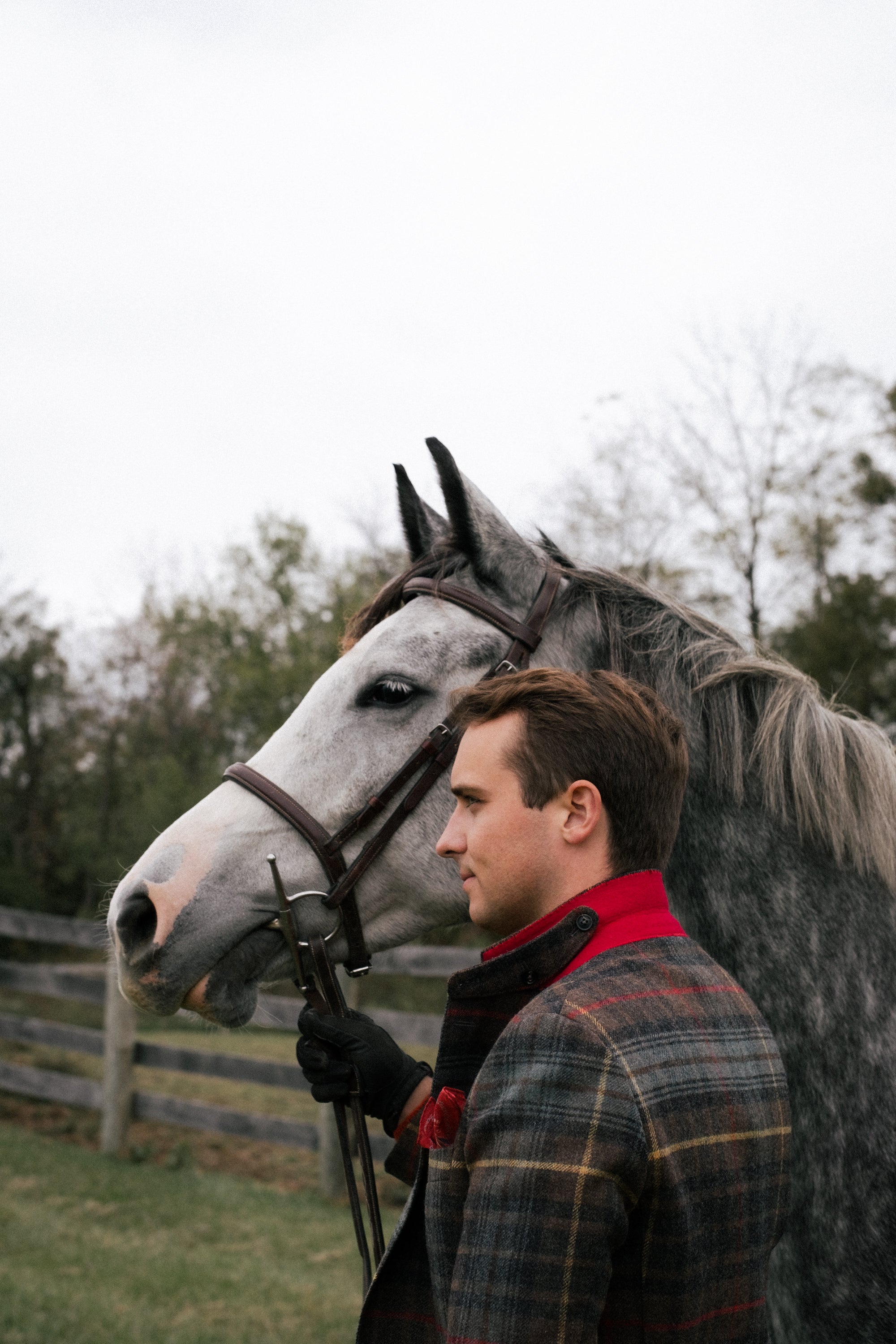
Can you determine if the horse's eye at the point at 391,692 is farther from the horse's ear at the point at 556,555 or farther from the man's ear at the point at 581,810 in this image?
the man's ear at the point at 581,810

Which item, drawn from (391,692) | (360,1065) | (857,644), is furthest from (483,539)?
(857,644)

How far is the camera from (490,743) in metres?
1.28

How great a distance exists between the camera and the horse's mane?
6.11 ft

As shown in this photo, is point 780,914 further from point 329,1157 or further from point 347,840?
point 329,1157

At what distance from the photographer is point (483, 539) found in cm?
214

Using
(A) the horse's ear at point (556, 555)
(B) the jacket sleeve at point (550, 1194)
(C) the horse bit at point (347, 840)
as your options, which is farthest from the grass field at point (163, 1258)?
(B) the jacket sleeve at point (550, 1194)

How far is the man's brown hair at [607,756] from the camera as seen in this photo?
123 centimetres

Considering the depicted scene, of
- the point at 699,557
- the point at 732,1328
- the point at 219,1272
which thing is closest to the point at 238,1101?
the point at 219,1272

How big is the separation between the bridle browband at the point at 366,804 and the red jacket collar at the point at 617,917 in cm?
76

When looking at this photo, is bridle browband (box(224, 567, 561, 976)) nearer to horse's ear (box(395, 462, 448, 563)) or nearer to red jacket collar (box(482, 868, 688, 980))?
horse's ear (box(395, 462, 448, 563))

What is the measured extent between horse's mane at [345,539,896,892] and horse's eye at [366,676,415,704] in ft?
0.99

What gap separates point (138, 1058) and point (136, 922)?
6.05 m

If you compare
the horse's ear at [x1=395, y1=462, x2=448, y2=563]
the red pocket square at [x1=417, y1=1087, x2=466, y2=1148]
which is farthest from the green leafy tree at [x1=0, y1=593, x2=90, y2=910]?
the red pocket square at [x1=417, y1=1087, x2=466, y2=1148]

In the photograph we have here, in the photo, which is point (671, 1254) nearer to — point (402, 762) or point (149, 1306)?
point (402, 762)
